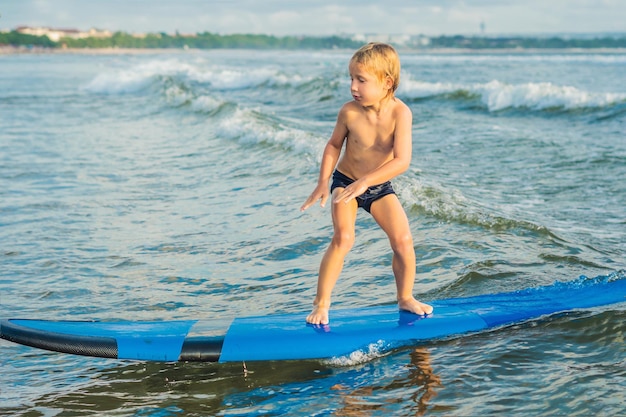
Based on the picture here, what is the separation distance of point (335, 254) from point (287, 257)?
229 cm

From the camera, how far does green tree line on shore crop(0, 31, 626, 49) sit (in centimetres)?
9000

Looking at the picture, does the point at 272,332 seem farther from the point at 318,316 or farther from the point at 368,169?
the point at 368,169

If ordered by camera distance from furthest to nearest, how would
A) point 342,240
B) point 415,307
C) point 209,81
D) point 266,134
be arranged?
point 209,81
point 266,134
point 415,307
point 342,240

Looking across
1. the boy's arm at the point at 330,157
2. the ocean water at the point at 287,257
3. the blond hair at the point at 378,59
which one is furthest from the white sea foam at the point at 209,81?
the blond hair at the point at 378,59

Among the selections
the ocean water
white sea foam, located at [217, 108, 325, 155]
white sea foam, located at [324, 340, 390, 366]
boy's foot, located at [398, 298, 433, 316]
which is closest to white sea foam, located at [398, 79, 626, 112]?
the ocean water

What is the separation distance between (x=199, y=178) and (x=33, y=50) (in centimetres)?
13648

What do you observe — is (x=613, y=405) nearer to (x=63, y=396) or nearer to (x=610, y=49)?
(x=63, y=396)

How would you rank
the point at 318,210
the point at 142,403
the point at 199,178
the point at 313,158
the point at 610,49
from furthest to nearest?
1. the point at 610,49
2. the point at 313,158
3. the point at 199,178
4. the point at 318,210
5. the point at 142,403

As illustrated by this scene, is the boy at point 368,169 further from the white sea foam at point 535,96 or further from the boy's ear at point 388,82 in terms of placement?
the white sea foam at point 535,96

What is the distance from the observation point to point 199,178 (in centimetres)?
1076

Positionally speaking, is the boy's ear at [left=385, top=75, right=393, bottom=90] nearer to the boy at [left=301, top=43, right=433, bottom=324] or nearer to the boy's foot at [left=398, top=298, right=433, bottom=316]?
the boy at [left=301, top=43, right=433, bottom=324]

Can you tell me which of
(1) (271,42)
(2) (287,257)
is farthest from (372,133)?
(1) (271,42)

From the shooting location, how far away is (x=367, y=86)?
431cm

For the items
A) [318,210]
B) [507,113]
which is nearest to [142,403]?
[318,210]
